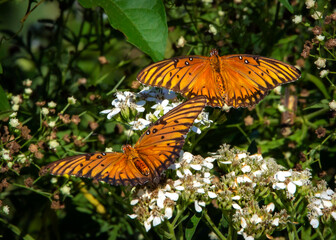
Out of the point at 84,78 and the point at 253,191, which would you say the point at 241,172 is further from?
the point at 84,78

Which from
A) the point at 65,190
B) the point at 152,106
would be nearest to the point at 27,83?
the point at 65,190

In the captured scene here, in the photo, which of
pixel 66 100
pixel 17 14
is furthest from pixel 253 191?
pixel 17 14

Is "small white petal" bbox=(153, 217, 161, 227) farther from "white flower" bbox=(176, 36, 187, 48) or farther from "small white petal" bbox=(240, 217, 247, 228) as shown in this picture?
"white flower" bbox=(176, 36, 187, 48)

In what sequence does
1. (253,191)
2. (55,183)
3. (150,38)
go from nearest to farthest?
(150,38) → (253,191) → (55,183)

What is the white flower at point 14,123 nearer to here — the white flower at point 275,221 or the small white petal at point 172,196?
the small white petal at point 172,196

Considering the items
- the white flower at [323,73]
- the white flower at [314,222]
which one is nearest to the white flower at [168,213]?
the white flower at [314,222]
